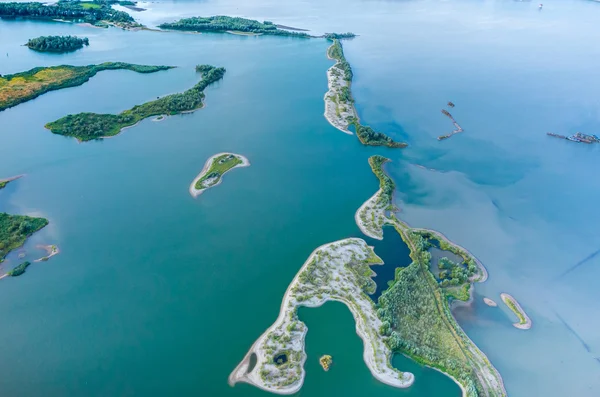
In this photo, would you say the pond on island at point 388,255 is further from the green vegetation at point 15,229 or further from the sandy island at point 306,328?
the green vegetation at point 15,229

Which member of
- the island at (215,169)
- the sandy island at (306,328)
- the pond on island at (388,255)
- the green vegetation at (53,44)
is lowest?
the sandy island at (306,328)

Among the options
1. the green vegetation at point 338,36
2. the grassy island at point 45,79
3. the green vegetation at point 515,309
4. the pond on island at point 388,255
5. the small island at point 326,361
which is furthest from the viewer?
the green vegetation at point 338,36

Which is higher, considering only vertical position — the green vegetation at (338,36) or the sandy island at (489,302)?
the green vegetation at (338,36)

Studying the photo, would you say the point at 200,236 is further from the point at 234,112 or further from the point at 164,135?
the point at 234,112

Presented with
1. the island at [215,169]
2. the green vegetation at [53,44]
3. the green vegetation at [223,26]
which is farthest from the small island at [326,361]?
the green vegetation at [223,26]

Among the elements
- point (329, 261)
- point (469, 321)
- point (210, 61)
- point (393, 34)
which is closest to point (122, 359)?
point (329, 261)

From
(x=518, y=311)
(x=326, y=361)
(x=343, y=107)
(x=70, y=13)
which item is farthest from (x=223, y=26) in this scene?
(x=518, y=311)

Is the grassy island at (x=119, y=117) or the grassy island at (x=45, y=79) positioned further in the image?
the grassy island at (x=45, y=79)
